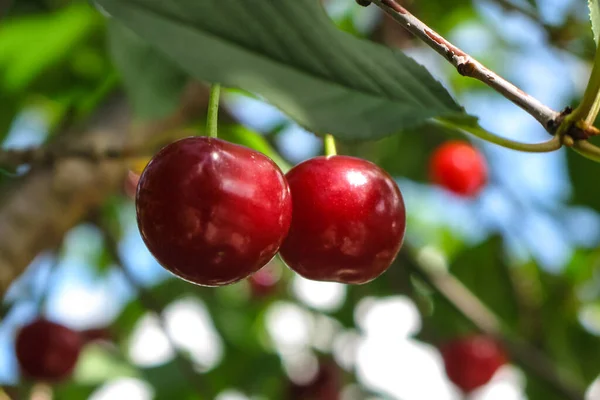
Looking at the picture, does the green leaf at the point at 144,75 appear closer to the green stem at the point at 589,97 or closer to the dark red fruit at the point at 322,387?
the green stem at the point at 589,97

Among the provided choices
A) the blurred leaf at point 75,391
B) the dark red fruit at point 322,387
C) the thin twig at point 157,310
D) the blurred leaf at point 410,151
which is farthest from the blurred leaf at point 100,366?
the blurred leaf at point 410,151

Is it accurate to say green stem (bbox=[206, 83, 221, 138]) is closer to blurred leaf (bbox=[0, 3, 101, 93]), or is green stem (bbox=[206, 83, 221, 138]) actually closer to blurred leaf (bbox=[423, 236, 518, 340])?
blurred leaf (bbox=[0, 3, 101, 93])

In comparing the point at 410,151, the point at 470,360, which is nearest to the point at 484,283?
the point at 470,360

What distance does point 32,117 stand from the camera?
2557mm

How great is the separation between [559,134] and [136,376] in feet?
5.85

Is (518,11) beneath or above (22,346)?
above

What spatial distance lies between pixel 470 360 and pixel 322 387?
1.45ft

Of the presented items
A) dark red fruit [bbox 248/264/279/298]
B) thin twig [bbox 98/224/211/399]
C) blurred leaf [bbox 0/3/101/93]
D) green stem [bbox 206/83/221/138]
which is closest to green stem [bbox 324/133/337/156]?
green stem [bbox 206/83/221/138]

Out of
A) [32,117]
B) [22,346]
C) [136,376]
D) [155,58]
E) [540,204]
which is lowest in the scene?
[136,376]

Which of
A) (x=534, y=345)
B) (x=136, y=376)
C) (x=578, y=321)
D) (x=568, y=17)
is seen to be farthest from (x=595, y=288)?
(x=136, y=376)

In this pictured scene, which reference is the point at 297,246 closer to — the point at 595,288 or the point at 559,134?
the point at 559,134

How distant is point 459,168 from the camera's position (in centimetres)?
228

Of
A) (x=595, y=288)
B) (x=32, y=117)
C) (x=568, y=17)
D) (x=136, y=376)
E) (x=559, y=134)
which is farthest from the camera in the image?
(x=32, y=117)

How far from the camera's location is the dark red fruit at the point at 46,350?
158cm
